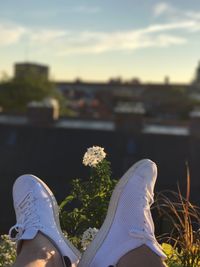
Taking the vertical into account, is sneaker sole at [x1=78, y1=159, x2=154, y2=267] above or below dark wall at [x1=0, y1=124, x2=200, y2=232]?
above

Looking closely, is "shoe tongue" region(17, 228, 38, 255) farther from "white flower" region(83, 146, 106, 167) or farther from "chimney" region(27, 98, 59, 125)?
"chimney" region(27, 98, 59, 125)

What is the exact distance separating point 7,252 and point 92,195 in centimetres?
39

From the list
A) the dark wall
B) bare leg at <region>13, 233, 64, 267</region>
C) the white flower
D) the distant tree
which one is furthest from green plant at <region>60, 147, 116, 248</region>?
the distant tree

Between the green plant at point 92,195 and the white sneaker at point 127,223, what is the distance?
9 centimetres

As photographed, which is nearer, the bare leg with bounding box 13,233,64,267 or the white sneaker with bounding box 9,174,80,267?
the bare leg with bounding box 13,233,64,267

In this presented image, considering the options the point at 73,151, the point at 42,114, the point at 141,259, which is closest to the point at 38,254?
the point at 141,259

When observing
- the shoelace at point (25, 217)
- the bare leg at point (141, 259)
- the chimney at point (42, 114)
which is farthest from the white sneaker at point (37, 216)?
the chimney at point (42, 114)

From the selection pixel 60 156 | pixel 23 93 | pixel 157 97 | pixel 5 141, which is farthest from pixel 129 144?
pixel 157 97

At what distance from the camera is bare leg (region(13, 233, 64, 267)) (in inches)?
68.6

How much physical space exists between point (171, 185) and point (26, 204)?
5749 mm

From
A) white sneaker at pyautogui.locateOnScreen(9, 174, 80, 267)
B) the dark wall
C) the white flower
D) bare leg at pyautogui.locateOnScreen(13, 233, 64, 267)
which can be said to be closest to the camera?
bare leg at pyautogui.locateOnScreen(13, 233, 64, 267)

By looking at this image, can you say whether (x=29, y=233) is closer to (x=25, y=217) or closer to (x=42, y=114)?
(x=25, y=217)

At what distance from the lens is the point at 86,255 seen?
1.83 m

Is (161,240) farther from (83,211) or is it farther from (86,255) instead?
(86,255)
